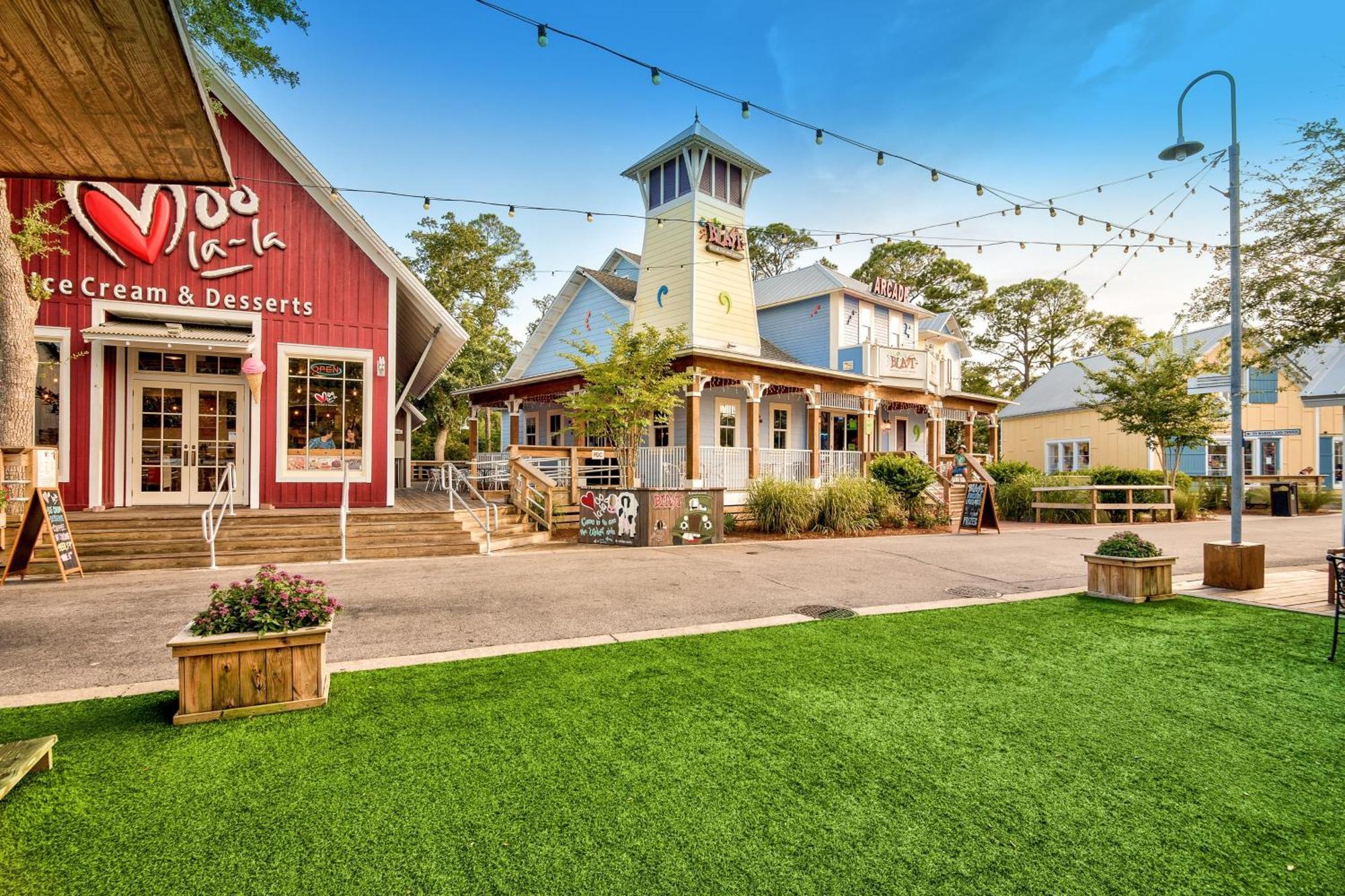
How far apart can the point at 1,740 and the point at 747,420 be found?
1675 centimetres

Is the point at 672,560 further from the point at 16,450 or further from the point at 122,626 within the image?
the point at 16,450

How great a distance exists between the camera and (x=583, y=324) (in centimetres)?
2136

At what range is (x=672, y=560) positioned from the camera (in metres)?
10.2

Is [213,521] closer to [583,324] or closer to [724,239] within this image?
[583,324]

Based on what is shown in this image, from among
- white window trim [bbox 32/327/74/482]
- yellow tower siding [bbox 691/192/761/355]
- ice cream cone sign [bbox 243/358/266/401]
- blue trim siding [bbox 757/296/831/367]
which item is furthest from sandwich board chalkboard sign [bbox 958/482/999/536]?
white window trim [bbox 32/327/74/482]

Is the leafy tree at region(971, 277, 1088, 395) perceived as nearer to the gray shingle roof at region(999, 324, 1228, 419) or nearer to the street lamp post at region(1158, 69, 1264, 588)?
the gray shingle roof at region(999, 324, 1228, 419)

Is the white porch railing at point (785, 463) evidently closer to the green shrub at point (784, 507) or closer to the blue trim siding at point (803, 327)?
the green shrub at point (784, 507)

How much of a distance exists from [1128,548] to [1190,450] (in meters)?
26.8

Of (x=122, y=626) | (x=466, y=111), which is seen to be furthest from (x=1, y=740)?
(x=466, y=111)

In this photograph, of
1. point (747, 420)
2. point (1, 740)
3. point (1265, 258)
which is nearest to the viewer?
point (1, 740)

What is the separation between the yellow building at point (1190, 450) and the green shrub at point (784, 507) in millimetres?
14606

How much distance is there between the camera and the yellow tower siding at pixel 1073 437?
27.5m

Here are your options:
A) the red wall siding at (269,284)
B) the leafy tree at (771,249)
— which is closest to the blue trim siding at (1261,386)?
the red wall siding at (269,284)

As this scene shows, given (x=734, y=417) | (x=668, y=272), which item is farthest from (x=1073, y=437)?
(x=668, y=272)
